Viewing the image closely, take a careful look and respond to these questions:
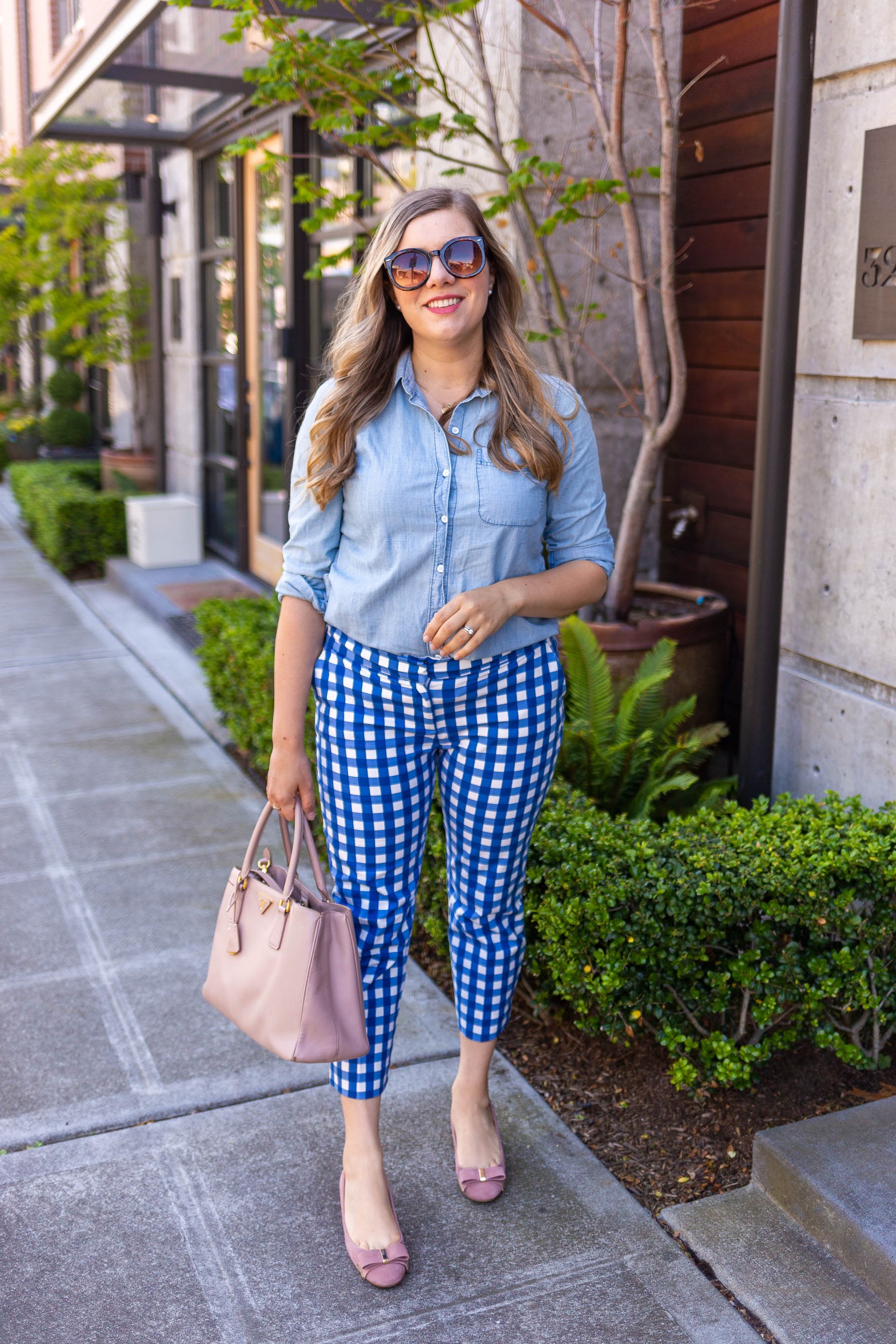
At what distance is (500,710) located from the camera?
2.29 metres

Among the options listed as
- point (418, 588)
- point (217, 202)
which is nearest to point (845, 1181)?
point (418, 588)

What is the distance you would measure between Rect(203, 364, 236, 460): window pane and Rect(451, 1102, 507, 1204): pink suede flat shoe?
21.4ft

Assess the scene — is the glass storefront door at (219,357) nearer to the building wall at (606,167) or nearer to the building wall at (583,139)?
the building wall at (583,139)

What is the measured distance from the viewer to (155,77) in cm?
666

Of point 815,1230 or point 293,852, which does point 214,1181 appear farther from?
point 815,1230

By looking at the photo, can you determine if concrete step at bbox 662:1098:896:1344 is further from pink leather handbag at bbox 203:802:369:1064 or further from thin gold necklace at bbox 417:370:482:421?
thin gold necklace at bbox 417:370:482:421

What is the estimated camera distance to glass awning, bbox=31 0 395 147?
5520mm

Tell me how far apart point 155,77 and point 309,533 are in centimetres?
541

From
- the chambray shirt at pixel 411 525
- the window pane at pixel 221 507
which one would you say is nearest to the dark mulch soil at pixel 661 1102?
the chambray shirt at pixel 411 525

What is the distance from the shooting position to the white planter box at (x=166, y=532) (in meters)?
8.80

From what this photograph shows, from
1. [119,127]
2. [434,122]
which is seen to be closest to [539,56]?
[434,122]

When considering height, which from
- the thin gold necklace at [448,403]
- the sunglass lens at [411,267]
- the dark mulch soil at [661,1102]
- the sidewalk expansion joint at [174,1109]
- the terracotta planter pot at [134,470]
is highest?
the sunglass lens at [411,267]

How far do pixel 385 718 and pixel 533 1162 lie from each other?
108cm

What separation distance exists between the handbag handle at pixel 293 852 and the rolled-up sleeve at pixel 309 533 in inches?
15.3
